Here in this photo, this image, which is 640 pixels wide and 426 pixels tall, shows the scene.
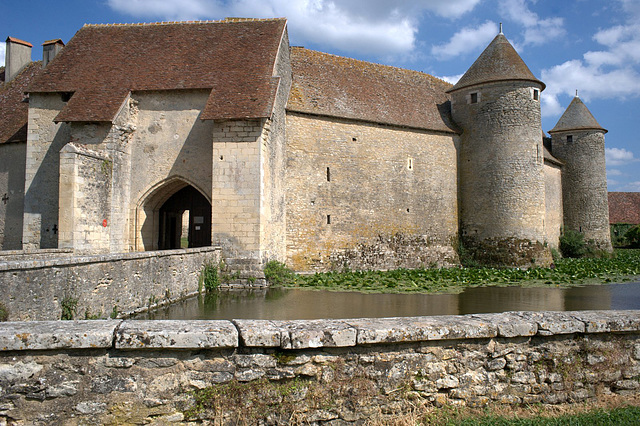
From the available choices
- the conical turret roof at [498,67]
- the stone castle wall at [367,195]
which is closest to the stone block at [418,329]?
the stone castle wall at [367,195]

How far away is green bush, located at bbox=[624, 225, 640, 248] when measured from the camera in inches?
1407

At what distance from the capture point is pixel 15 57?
20188 millimetres

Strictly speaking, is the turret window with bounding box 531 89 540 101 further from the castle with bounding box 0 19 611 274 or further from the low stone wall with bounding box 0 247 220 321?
the low stone wall with bounding box 0 247 220 321

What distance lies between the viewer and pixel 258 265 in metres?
12.9

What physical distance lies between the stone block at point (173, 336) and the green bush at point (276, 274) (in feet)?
33.6

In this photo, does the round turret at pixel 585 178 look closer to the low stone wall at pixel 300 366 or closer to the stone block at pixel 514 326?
the low stone wall at pixel 300 366

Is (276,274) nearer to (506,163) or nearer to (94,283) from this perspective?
(94,283)

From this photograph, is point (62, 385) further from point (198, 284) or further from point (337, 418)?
point (198, 284)

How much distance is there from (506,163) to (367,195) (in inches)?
243

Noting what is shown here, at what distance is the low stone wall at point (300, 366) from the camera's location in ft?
9.20

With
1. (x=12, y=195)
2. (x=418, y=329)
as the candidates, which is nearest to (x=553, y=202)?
(x=12, y=195)

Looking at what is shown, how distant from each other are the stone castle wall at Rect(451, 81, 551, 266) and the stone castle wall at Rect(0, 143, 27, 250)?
17313 mm

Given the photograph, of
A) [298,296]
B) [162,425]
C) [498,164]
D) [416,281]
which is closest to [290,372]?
[162,425]

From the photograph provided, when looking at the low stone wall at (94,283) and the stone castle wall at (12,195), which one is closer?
the low stone wall at (94,283)
